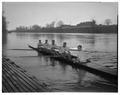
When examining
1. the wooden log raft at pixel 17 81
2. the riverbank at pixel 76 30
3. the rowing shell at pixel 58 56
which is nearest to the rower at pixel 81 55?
the rowing shell at pixel 58 56

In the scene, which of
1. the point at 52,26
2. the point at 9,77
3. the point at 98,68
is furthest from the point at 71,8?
the point at 9,77

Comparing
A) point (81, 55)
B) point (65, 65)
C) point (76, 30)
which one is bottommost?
point (65, 65)

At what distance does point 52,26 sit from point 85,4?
18.1 inches

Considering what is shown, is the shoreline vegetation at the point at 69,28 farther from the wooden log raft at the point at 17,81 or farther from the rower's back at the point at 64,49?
the wooden log raft at the point at 17,81

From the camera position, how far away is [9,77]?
6.46ft

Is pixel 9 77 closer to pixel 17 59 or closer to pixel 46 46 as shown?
pixel 17 59

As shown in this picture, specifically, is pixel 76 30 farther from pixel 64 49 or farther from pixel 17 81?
pixel 17 81

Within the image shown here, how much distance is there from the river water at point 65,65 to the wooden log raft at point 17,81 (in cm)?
6

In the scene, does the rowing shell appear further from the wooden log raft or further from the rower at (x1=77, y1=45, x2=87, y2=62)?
the wooden log raft

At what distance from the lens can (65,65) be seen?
204cm

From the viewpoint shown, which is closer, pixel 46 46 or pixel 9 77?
pixel 9 77

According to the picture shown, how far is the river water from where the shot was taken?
1.89 metres

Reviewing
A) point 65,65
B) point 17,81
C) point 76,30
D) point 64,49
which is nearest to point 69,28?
point 76,30

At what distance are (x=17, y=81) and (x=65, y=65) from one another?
0.56 metres
